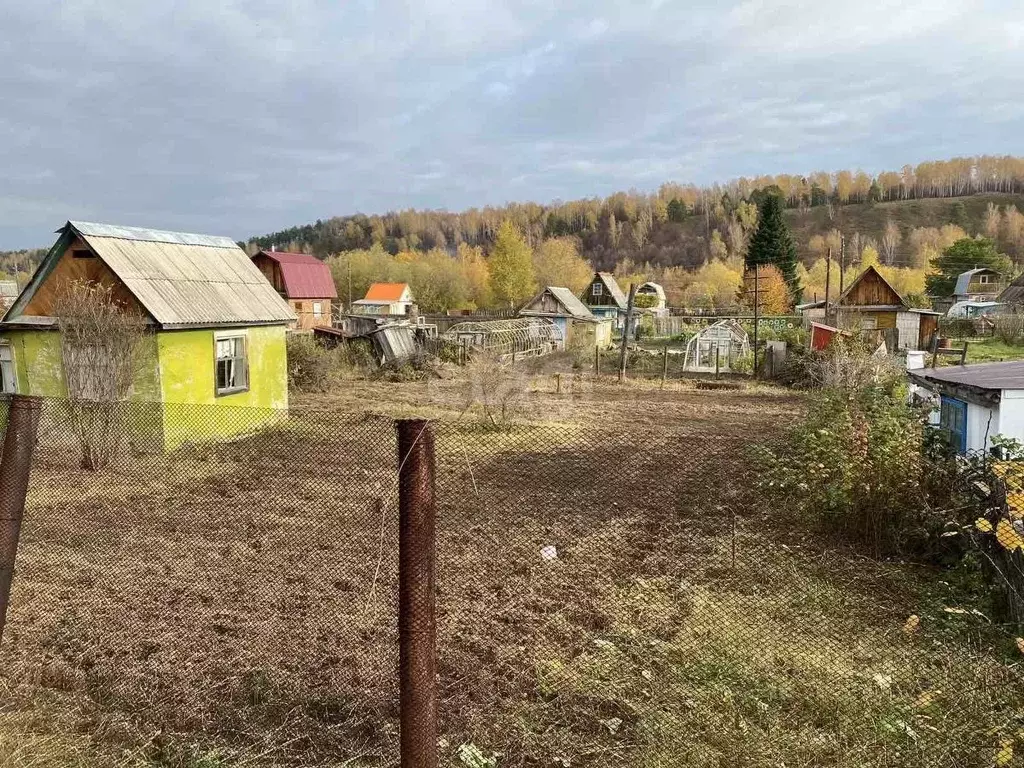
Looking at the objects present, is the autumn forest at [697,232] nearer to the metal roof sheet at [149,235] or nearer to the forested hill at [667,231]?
the forested hill at [667,231]

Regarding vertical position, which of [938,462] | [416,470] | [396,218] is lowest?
[938,462]

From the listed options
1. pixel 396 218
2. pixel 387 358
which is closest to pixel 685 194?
pixel 396 218

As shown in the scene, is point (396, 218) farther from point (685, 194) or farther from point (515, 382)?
point (515, 382)

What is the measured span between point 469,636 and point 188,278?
11576 millimetres

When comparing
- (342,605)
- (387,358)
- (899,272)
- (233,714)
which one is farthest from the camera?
(899,272)

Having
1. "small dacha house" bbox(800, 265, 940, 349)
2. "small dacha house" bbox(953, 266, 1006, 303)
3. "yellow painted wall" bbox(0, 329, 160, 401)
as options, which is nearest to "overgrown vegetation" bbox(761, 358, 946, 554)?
"yellow painted wall" bbox(0, 329, 160, 401)

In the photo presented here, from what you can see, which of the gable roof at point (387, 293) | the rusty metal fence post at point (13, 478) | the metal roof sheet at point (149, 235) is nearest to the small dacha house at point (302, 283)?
the gable roof at point (387, 293)

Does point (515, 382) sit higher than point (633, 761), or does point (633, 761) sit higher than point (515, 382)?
point (515, 382)

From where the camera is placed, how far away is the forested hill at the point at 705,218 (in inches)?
4833

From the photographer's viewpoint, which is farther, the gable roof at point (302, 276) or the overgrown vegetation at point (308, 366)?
the gable roof at point (302, 276)

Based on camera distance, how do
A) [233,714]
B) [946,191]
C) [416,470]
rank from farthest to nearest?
[946,191] → [233,714] → [416,470]

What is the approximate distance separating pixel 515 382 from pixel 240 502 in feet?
24.0

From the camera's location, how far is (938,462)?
723cm

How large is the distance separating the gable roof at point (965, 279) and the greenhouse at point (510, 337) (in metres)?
49.8
